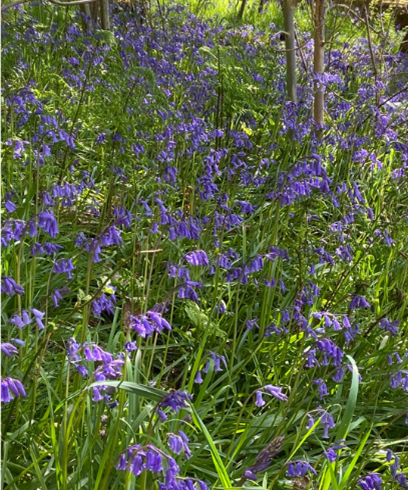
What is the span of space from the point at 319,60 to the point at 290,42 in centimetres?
31

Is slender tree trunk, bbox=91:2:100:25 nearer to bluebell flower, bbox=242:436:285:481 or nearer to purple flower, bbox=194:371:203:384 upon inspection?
purple flower, bbox=194:371:203:384

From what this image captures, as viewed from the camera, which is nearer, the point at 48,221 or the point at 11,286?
the point at 11,286

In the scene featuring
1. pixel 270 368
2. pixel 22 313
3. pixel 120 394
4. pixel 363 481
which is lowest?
pixel 270 368

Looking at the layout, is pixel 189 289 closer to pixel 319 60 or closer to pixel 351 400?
pixel 351 400

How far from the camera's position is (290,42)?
477cm

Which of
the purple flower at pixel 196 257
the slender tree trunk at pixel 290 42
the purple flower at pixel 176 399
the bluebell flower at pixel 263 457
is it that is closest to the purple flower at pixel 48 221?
the purple flower at pixel 196 257

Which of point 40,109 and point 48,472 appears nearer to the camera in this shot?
point 48,472

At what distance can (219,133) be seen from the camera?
13.3ft

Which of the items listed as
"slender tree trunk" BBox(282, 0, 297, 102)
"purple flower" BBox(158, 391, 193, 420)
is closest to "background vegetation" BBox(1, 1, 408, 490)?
"purple flower" BBox(158, 391, 193, 420)

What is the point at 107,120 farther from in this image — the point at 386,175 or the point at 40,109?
the point at 386,175

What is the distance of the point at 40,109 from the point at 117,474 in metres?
2.15

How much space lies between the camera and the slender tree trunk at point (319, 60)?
4641 mm

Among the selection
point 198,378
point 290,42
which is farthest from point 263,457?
point 290,42

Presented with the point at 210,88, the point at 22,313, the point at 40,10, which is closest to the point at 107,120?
the point at 210,88
